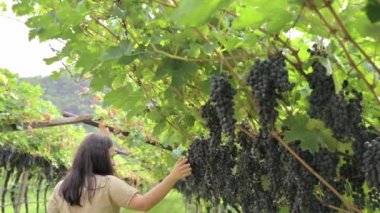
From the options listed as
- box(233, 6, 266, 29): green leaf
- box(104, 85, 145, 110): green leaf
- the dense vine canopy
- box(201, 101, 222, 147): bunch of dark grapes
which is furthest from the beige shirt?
box(233, 6, 266, 29): green leaf

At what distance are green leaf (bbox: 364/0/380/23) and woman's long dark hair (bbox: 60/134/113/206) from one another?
8.75ft

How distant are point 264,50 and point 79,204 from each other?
223cm

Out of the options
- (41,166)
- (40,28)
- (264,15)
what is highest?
(40,28)

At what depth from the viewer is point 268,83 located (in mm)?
1904

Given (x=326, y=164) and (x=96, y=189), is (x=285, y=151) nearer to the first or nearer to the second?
A: (x=326, y=164)

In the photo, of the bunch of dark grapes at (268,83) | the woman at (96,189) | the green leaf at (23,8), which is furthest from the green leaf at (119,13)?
→ the woman at (96,189)

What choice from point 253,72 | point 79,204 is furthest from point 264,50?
point 79,204

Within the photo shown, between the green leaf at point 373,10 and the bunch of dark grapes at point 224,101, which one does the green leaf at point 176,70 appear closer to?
the bunch of dark grapes at point 224,101

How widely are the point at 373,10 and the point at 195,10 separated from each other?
0.51 m

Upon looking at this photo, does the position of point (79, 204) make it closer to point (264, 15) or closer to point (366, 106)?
point (366, 106)

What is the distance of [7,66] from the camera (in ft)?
27.4

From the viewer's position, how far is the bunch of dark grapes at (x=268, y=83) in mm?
1903

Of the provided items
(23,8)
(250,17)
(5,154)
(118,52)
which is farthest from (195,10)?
(5,154)

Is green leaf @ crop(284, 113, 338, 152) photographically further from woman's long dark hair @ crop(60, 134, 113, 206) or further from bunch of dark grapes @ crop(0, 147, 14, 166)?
bunch of dark grapes @ crop(0, 147, 14, 166)
